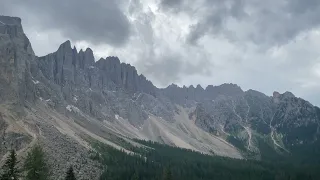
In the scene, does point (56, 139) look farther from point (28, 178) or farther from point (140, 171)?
point (28, 178)

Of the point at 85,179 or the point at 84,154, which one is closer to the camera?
the point at 85,179

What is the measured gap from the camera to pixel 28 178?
55.6 metres

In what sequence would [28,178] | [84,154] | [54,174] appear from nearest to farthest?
[28,178]
[54,174]
[84,154]

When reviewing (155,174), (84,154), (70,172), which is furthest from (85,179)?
(70,172)

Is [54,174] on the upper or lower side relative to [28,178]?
lower

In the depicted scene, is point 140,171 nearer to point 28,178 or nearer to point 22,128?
point 22,128

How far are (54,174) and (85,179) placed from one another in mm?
12538

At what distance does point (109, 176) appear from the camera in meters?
179

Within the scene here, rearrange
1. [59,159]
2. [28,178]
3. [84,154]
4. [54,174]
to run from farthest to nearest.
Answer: [84,154], [59,159], [54,174], [28,178]

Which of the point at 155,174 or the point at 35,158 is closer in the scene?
the point at 35,158

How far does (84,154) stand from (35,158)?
459 ft

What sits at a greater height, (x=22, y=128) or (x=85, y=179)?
(x=22, y=128)

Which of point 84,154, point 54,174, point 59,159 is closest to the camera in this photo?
point 54,174

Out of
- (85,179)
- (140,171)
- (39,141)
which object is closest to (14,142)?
(39,141)
